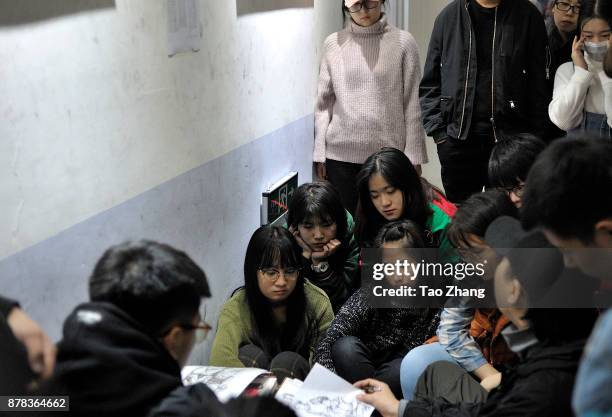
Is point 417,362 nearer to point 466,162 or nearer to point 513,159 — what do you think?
point 513,159

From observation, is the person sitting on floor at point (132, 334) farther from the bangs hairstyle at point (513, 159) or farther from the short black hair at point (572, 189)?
the bangs hairstyle at point (513, 159)

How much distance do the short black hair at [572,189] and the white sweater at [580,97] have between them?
129cm

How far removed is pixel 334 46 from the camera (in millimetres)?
3152

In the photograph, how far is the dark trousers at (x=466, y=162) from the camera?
267 centimetres

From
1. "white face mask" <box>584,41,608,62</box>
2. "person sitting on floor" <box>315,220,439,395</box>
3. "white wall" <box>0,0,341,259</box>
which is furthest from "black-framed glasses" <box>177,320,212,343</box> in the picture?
"white face mask" <box>584,41,608,62</box>

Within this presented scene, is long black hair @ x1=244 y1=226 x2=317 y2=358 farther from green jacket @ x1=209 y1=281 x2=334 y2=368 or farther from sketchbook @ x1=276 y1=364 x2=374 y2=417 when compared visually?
sketchbook @ x1=276 y1=364 x2=374 y2=417

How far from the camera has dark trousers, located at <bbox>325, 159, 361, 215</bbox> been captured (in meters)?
3.01

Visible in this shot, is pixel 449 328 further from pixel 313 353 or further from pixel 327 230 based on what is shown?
pixel 327 230

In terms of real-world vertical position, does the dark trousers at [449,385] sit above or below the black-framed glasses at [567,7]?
below

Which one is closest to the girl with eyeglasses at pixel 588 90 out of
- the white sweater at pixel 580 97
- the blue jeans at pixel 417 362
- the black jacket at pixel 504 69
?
the white sweater at pixel 580 97

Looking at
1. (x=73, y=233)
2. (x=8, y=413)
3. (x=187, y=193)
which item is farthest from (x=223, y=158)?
(x=8, y=413)

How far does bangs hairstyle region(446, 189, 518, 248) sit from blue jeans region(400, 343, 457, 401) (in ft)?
0.93

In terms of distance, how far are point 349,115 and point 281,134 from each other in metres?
0.29

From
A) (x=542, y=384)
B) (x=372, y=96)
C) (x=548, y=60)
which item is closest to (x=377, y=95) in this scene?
(x=372, y=96)
